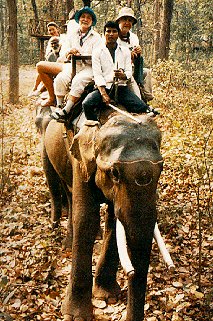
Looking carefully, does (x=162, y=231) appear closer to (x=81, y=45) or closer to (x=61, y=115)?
(x=61, y=115)

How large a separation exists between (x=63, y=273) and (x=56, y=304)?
0.69 meters

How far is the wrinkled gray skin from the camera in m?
3.01

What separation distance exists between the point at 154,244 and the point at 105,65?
2580 mm

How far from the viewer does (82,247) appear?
13.3 ft

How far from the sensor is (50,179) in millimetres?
6418

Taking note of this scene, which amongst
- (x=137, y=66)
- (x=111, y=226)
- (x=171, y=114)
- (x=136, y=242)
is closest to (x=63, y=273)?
(x=111, y=226)

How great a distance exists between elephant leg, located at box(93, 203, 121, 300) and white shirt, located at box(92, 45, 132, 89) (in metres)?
1.52

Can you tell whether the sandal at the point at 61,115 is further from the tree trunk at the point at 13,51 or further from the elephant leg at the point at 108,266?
the tree trunk at the point at 13,51

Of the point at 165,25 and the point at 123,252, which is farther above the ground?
the point at 165,25

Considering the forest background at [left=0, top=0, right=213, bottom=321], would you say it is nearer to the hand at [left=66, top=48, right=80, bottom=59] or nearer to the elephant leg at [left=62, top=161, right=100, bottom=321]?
the elephant leg at [left=62, top=161, right=100, bottom=321]

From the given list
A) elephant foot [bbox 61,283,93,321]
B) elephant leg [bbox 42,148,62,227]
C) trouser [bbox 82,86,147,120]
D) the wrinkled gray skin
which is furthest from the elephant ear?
elephant leg [bbox 42,148,62,227]

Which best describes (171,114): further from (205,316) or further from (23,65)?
(23,65)

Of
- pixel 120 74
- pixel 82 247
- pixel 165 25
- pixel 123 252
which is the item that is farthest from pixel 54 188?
pixel 165 25

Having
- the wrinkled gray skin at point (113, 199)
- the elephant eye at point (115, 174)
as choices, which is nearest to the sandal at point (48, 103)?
the wrinkled gray skin at point (113, 199)
